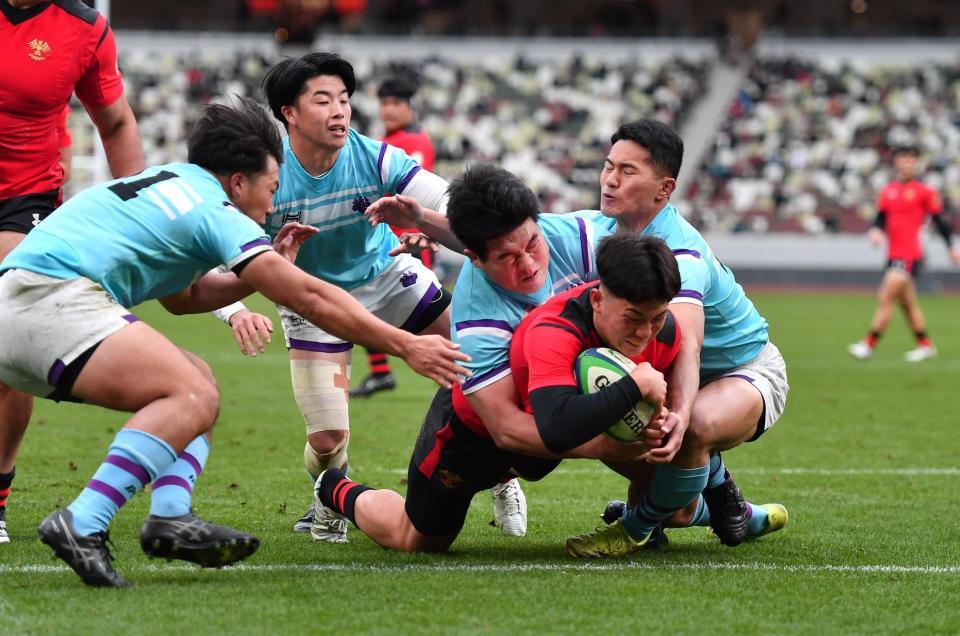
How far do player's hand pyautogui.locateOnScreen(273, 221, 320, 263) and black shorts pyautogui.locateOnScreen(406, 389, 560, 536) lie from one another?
0.88 metres

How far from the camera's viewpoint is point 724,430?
539 centimetres

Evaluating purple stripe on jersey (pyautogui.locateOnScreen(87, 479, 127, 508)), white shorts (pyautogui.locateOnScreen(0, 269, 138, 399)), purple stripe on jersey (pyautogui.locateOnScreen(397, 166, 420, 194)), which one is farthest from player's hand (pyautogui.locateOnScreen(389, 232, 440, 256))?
purple stripe on jersey (pyautogui.locateOnScreen(87, 479, 127, 508))

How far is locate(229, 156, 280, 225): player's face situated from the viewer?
4.91 meters

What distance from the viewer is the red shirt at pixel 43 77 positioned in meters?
5.83

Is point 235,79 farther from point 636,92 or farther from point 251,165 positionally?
point 251,165

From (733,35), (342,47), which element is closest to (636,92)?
(733,35)

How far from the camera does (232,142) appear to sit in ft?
15.8

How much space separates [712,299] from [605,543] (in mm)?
1173

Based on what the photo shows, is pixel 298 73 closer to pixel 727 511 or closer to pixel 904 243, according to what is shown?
pixel 727 511

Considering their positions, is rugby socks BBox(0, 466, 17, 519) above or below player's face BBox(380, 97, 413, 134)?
below

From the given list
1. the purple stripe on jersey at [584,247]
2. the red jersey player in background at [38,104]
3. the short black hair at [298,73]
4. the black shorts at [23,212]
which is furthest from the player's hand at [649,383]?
the black shorts at [23,212]

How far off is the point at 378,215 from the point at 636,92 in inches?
1291

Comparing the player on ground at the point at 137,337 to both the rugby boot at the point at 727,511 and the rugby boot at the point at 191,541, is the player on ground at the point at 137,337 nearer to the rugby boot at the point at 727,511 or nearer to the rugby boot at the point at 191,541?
the rugby boot at the point at 191,541

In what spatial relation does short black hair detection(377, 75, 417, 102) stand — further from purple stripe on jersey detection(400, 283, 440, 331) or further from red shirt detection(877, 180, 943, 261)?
red shirt detection(877, 180, 943, 261)
